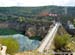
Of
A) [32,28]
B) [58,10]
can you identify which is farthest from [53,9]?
[32,28]

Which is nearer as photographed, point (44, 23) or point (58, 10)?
point (44, 23)

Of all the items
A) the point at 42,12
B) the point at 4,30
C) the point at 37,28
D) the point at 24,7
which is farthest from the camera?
the point at 24,7

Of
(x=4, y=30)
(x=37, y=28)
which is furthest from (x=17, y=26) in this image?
(x=37, y=28)

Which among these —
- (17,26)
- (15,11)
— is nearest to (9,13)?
(15,11)

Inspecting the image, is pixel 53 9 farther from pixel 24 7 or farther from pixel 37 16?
pixel 24 7

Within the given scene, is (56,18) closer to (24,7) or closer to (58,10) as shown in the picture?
(58,10)

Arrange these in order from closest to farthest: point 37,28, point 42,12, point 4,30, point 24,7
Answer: point 37,28 → point 4,30 → point 42,12 → point 24,7

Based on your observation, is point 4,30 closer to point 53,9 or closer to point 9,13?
point 9,13

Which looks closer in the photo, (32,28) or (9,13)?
(32,28)
